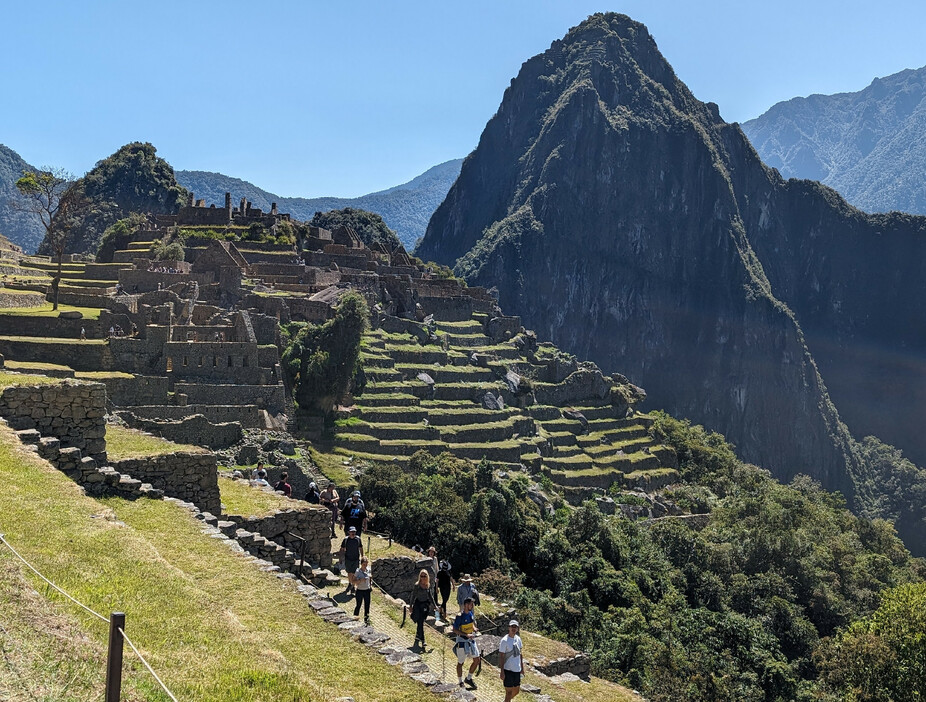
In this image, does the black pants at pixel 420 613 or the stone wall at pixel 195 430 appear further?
the stone wall at pixel 195 430

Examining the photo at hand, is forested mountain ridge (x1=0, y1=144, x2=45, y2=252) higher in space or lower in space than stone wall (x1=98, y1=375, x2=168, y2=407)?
higher

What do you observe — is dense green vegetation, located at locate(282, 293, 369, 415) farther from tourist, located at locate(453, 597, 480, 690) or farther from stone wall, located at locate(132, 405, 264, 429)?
tourist, located at locate(453, 597, 480, 690)

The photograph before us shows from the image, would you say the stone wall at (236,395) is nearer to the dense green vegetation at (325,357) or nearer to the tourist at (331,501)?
the dense green vegetation at (325,357)

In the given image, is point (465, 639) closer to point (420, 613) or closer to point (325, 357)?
point (420, 613)

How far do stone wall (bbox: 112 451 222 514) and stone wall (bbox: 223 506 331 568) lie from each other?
0.52 meters

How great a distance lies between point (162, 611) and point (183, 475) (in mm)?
5154

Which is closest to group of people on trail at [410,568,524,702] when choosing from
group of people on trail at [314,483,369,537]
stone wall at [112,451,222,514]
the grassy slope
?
the grassy slope

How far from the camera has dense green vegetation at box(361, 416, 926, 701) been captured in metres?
22.0

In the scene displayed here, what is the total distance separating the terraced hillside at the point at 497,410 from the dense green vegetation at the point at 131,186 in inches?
1732

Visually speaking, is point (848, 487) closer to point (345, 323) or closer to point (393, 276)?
point (393, 276)

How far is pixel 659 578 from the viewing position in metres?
29.8

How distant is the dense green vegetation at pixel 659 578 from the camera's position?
22.0 meters

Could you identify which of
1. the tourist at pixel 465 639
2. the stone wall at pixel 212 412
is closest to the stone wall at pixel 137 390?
the stone wall at pixel 212 412

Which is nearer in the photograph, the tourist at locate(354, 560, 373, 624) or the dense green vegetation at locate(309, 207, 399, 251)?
the tourist at locate(354, 560, 373, 624)
